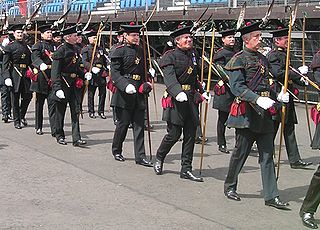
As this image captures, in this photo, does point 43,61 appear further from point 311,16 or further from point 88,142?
point 311,16

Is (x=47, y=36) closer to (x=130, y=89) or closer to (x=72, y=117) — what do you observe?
(x=72, y=117)

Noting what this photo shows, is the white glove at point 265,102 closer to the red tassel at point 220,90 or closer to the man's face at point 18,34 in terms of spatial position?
the red tassel at point 220,90

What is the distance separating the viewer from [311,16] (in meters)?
12.8

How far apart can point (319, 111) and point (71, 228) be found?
2.90 m

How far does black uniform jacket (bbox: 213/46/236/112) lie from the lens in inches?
348

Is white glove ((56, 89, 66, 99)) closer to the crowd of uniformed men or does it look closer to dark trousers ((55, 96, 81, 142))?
the crowd of uniformed men

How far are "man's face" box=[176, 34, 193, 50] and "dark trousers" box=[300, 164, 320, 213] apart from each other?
2.41 m

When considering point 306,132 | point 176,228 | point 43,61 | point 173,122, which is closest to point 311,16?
point 306,132

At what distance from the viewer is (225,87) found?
8969 millimetres

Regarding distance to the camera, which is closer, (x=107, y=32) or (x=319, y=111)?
(x=319, y=111)

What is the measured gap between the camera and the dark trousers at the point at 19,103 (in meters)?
11.2

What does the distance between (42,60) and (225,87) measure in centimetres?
333

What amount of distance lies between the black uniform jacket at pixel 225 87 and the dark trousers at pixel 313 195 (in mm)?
3543

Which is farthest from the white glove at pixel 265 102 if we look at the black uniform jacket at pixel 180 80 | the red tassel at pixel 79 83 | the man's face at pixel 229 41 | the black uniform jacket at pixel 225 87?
the red tassel at pixel 79 83
